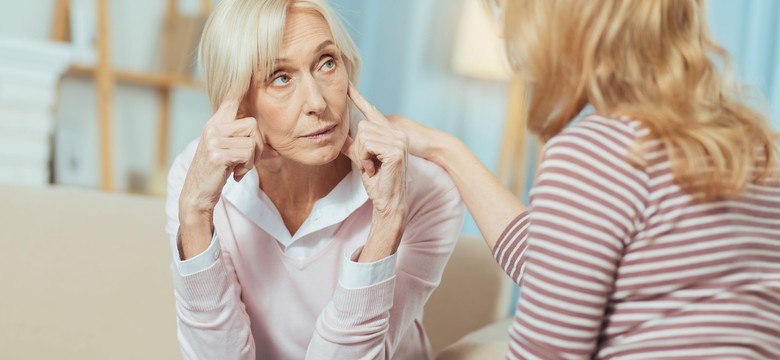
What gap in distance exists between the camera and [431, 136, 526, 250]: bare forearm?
1.36 meters

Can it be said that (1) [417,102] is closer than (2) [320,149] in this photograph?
No

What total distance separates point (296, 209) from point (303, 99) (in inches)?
9.8

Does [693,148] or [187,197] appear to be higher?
[693,148]

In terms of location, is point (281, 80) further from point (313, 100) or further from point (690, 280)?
point (690, 280)

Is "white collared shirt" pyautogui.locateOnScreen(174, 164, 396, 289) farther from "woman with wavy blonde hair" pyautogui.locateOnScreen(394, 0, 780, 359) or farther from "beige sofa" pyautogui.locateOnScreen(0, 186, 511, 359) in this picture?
"woman with wavy blonde hair" pyautogui.locateOnScreen(394, 0, 780, 359)

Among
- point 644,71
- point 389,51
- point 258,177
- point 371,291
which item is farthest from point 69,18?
point 644,71

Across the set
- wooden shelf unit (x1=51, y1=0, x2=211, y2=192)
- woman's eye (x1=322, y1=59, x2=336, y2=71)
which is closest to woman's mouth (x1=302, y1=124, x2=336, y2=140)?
woman's eye (x1=322, y1=59, x2=336, y2=71)

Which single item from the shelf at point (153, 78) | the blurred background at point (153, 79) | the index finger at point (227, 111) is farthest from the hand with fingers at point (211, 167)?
the shelf at point (153, 78)

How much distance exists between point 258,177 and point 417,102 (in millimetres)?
2166

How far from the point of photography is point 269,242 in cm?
154

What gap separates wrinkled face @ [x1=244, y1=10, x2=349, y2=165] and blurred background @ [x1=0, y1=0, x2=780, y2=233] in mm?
1794

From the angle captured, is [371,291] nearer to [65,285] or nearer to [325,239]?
[325,239]

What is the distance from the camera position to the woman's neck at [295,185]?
1.56 m

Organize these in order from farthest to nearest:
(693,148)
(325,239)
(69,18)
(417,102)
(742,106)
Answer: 1. (69,18)
2. (417,102)
3. (325,239)
4. (742,106)
5. (693,148)
